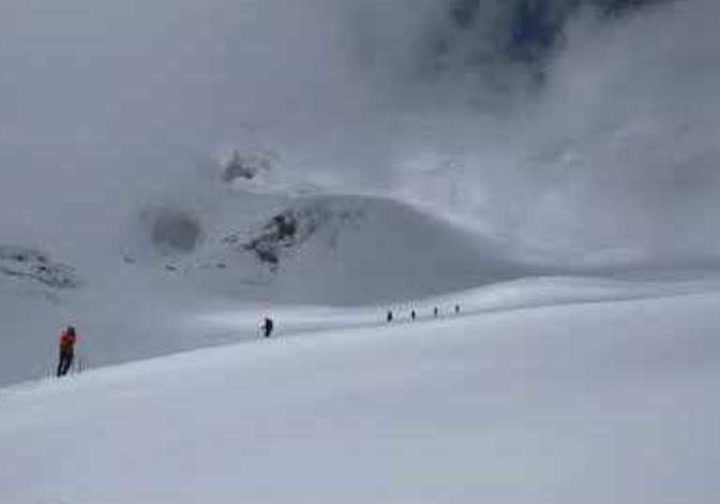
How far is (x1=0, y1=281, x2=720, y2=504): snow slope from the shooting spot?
721 centimetres

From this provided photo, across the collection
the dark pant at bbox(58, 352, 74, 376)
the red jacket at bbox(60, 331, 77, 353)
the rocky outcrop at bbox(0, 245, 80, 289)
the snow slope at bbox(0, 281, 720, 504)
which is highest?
the rocky outcrop at bbox(0, 245, 80, 289)

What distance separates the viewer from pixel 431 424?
8945 millimetres

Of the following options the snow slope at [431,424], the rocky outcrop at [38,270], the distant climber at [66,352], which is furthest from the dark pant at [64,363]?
the rocky outcrop at [38,270]

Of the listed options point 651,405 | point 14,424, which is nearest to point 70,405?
point 14,424

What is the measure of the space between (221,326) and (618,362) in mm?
121997

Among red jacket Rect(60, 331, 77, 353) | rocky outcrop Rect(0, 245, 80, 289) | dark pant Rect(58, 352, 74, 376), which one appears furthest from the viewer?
rocky outcrop Rect(0, 245, 80, 289)

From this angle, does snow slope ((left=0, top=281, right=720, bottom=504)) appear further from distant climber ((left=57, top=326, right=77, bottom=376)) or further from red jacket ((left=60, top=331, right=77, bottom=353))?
red jacket ((left=60, top=331, right=77, bottom=353))

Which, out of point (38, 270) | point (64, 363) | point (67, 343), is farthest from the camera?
point (38, 270)

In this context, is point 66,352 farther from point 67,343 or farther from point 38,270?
point 38,270

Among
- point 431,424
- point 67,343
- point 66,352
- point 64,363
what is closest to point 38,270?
point 67,343

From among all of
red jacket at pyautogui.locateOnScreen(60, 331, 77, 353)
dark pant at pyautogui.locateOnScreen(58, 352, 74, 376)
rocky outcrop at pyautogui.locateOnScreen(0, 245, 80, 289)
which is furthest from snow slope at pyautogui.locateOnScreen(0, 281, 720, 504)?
rocky outcrop at pyautogui.locateOnScreen(0, 245, 80, 289)

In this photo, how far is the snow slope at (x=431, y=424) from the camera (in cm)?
721

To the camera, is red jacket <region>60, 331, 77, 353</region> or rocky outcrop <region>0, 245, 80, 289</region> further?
rocky outcrop <region>0, 245, 80, 289</region>

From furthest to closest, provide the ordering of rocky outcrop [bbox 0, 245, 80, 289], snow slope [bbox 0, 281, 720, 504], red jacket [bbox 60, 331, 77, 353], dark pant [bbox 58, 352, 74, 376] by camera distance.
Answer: rocky outcrop [bbox 0, 245, 80, 289]
red jacket [bbox 60, 331, 77, 353]
dark pant [bbox 58, 352, 74, 376]
snow slope [bbox 0, 281, 720, 504]
